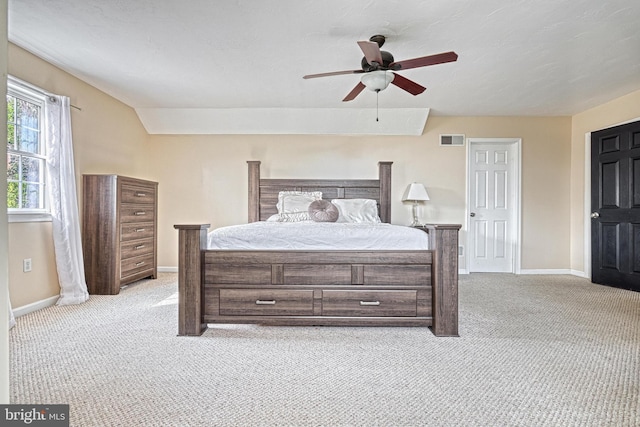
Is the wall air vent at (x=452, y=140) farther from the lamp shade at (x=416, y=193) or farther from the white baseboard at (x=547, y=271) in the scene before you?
the white baseboard at (x=547, y=271)

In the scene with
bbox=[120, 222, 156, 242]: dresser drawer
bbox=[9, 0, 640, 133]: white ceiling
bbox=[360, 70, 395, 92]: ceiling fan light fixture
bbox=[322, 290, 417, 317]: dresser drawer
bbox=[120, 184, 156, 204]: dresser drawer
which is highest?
bbox=[9, 0, 640, 133]: white ceiling

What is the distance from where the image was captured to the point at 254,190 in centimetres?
497

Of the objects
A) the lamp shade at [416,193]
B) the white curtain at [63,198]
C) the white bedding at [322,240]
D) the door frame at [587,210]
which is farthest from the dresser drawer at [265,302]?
the door frame at [587,210]

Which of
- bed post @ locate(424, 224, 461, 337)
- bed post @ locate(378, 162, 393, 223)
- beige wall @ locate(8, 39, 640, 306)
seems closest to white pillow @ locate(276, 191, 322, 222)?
beige wall @ locate(8, 39, 640, 306)

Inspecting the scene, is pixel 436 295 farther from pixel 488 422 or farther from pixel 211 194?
pixel 211 194

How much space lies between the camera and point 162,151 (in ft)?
17.0

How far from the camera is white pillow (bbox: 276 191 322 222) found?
4.32 meters

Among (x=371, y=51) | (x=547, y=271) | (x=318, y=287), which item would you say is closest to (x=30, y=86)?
(x=371, y=51)

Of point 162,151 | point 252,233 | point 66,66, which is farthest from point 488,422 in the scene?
point 162,151

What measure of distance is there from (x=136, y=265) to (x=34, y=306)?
1.18 meters

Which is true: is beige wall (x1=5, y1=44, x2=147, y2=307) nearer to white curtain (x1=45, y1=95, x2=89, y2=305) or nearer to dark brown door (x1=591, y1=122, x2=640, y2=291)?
white curtain (x1=45, y1=95, x2=89, y2=305)

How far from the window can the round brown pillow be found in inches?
110

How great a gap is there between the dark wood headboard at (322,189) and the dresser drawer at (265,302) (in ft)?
7.99

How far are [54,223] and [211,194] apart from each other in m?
2.15
